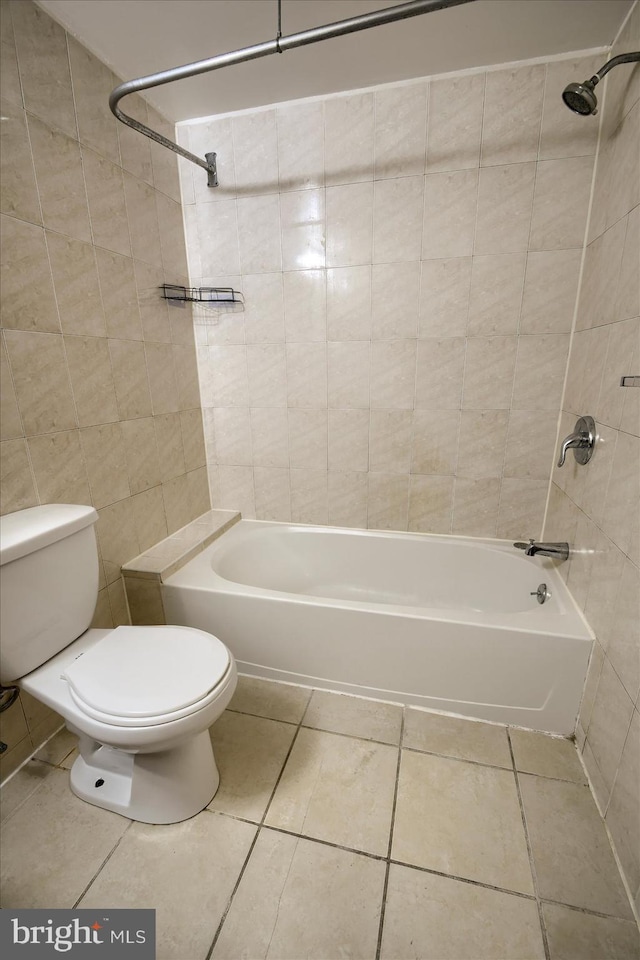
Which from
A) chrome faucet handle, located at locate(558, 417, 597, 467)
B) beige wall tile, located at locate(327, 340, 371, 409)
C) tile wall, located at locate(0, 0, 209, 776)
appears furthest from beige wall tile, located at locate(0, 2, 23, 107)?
chrome faucet handle, located at locate(558, 417, 597, 467)

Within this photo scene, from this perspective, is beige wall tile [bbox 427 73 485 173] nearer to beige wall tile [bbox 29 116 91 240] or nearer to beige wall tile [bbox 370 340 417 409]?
beige wall tile [bbox 370 340 417 409]

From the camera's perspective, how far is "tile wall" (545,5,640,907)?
1.04m

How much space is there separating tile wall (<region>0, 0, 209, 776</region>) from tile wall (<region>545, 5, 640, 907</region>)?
170 centimetres

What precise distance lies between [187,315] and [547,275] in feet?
5.19

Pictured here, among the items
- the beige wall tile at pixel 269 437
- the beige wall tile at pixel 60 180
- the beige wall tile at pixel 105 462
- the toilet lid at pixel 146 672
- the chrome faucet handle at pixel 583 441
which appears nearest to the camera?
the toilet lid at pixel 146 672

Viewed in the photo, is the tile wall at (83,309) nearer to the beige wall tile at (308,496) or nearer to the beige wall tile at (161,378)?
the beige wall tile at (161,378)

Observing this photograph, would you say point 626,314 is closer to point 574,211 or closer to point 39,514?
point 574,211

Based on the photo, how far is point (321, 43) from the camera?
1354 mm

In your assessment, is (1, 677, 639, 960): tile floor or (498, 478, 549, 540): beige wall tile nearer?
(1, 677, 639, 960): tile floor

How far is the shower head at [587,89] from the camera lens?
1069mm

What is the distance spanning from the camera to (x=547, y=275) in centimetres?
157

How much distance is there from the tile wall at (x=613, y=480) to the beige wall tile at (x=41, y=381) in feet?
5.68

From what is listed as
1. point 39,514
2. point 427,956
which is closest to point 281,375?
point 39,514
